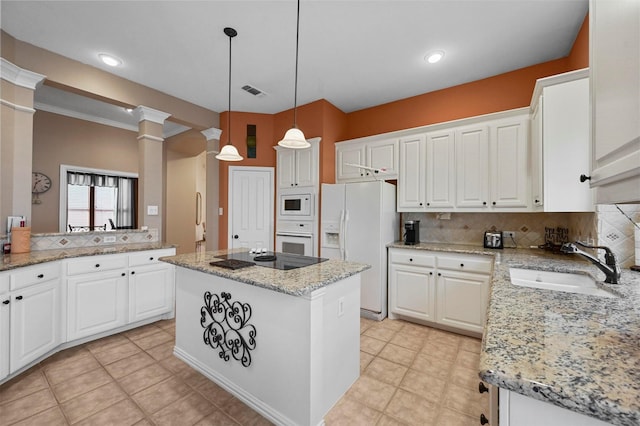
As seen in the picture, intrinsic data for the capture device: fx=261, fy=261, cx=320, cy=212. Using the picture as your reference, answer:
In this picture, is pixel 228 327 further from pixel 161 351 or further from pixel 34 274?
pixel 34 274

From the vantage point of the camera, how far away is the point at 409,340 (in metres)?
2.71

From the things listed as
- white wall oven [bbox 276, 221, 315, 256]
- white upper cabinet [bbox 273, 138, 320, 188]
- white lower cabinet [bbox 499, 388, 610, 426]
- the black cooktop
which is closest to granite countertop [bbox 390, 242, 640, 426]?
white lower cabinet [bbox 499, 388, 610, 426]

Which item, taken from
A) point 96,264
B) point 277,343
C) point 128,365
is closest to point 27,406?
point 128,365

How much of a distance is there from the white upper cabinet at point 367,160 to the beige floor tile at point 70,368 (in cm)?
322

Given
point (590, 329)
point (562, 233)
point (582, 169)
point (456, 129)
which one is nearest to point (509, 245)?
point (562, 233)

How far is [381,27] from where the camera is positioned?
7.81 ft

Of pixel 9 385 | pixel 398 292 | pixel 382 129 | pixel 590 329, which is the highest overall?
pixel 382 129

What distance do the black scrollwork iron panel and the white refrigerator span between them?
5.69 ft

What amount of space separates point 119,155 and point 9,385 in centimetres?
427

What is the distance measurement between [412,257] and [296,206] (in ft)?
5.83

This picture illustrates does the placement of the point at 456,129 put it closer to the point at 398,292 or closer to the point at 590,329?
the point at 398,292

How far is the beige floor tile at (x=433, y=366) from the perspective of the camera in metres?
2.14

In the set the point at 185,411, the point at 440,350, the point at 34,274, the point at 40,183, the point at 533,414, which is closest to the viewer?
the point at 533,414

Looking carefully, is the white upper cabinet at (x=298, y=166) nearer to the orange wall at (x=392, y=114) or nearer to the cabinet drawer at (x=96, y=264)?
the orange wall at (x=392, y=114)
